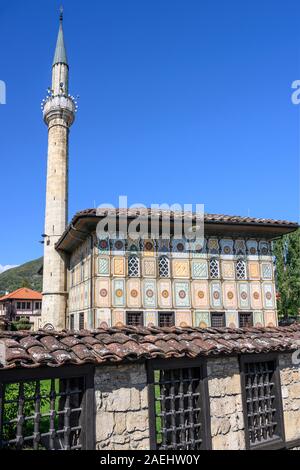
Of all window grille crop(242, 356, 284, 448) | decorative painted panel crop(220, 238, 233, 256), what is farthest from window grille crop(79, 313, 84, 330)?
window grille crop(242, 356, 284, 448)

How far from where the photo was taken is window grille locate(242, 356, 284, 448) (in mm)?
4820

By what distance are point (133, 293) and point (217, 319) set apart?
3162 mm

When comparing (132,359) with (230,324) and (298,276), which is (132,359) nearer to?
(230,324)

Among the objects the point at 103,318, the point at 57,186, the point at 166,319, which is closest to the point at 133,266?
the point at 103,318

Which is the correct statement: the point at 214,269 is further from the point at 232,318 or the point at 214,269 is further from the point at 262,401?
the point at 262,401

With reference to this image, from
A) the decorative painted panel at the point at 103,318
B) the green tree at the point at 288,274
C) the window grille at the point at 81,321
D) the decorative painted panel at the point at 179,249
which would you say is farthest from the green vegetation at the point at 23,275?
the decorative painted panel at the point at 103,318

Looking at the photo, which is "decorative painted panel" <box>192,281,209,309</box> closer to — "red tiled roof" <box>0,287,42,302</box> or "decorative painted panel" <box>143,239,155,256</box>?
"decorative painted panel" <box>143,239,155,256</box>

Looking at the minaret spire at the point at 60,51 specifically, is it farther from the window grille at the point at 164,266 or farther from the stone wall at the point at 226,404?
the stone wall at the point at 226,404

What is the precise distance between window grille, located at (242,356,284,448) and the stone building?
276 inches

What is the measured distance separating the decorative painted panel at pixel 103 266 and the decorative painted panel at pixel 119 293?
38 cm

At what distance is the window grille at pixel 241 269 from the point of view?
13.5m

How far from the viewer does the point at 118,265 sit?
12.0 metres

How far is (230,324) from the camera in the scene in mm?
13055

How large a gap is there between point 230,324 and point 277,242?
47.7 ft
